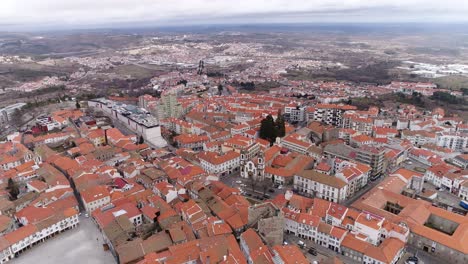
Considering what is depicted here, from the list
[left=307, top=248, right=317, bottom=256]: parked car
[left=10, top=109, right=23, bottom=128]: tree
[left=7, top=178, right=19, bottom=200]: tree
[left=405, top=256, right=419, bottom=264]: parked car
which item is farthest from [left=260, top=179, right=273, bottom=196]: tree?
[left=10, top=109, right=23, bottom=128]: tree

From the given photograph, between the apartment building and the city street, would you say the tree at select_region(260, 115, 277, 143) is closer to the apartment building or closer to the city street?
the apartment building

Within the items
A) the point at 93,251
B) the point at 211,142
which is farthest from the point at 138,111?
the point at 93,251

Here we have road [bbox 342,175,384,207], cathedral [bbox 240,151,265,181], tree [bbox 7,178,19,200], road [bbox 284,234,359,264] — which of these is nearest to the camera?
road [bbox 284,234,359,264]

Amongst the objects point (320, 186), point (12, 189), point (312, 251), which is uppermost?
point (320, 186)

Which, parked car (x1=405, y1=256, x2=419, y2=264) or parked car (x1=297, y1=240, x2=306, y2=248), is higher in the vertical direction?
parked car (x1=405, y1=256, x2=419, y2=264)

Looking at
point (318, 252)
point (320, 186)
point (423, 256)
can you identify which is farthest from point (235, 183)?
point (423, 256)

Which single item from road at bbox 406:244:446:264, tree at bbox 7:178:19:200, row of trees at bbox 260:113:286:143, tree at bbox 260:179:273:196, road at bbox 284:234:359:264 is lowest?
road at bbox 406:244:446:264

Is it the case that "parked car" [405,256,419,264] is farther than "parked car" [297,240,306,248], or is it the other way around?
"parked car" [297,240,306,248]

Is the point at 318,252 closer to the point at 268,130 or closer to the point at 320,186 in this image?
the point at 320,186

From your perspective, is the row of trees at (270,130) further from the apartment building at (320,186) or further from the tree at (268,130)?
the apartment building at (320,186)
